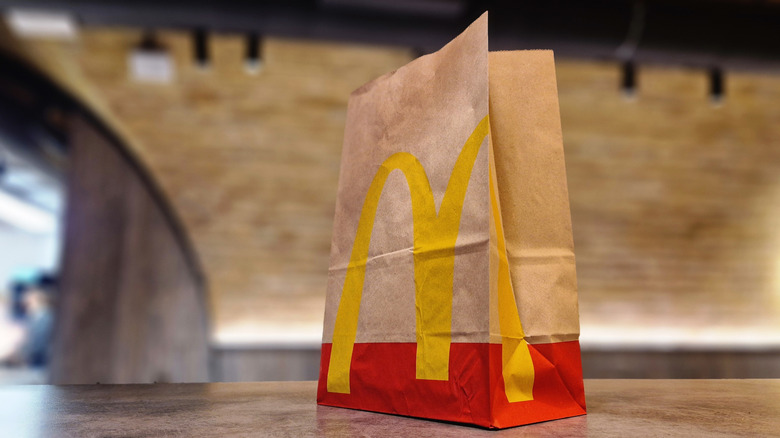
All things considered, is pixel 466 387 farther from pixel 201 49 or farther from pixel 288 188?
pixel 288 188

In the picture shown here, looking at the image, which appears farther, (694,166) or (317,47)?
(694,166)

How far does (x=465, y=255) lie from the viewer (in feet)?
2.41

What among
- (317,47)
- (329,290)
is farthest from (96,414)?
(317,47)

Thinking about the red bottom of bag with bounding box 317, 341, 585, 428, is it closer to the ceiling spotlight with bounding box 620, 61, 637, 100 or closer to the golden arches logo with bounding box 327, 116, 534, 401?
the golden arches logo with bounding box 327, 116, 534, 401

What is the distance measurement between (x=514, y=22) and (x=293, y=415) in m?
2.04

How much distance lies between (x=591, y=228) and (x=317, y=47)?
2663 mm

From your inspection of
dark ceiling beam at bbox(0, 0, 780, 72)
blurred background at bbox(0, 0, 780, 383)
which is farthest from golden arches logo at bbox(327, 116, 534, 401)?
blurred background at bbox(0, 0, 780, 383)

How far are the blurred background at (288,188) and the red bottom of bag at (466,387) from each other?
216 cm

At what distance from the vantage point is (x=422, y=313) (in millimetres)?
778

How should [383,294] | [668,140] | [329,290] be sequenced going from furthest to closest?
[668,140] < [329,290] < [383,294]

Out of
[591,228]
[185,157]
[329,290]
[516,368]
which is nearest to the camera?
[516,368]

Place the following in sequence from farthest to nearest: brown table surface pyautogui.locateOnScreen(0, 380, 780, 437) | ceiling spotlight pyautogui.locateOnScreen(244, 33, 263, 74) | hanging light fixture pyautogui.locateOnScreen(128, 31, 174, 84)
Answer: hanging light fixture pyautogui.locateOnScreen(128, 31, 174, 84) → ceiling spotlight pyautogui.locateOnScreen(244, 33, 263, 74) → brown table surface pyautogui.locateOnScreen(0, 380, 780, 437)

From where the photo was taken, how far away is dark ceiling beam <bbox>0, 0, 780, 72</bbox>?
241 cm

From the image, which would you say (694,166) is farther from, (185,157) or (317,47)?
(185,157)
